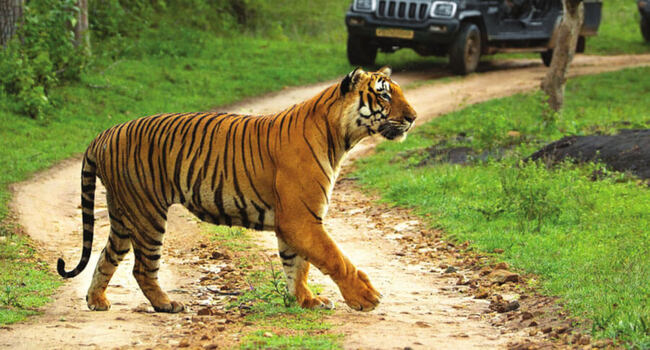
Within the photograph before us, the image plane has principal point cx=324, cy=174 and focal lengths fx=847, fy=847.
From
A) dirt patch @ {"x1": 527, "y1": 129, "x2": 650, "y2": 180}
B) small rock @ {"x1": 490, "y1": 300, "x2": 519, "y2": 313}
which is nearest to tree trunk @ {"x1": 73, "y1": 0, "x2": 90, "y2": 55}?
dirt patch @ {"x1": 527, "y1": 129, "x2": 650, "y2": 180}

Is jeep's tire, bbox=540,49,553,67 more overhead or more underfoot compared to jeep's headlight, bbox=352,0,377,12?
more underfoot

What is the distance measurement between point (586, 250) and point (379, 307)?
2.04 metres

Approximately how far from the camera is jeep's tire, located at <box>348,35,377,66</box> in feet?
59.3

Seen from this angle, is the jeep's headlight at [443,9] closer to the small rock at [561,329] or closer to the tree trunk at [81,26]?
the tree trunk at [81,26]

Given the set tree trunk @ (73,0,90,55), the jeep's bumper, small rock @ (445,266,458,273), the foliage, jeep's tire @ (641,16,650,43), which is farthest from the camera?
jeep's tire @ (641,16,650,43)

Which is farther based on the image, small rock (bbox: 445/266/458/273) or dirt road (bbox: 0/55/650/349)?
small rock (bbox: 445/266/458/273)

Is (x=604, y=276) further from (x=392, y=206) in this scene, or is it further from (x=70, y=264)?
(x=70, y=264)

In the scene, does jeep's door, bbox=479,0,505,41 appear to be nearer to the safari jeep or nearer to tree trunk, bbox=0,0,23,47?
the safari jeep

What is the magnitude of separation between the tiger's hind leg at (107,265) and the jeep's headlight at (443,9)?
12528 mm

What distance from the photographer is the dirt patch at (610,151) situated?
9.46 meters

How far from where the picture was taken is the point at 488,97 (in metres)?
15.6

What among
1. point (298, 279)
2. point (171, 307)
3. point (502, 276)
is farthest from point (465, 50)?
point (171, 307)

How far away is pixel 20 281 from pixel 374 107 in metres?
3.07

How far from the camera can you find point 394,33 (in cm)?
1730
